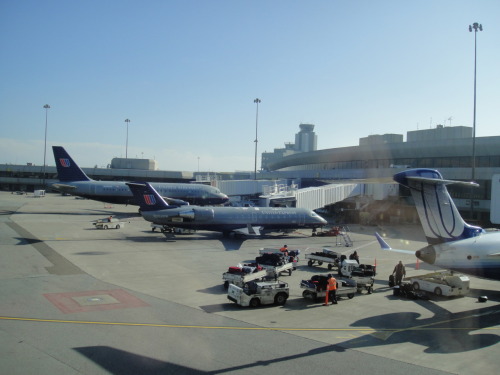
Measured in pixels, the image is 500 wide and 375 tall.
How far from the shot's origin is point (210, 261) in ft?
114

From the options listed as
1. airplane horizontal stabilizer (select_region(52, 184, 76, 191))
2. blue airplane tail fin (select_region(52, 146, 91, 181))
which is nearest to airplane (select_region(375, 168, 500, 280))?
airplane horizontal stabilizer (select_region(52, 184, 76, 191))

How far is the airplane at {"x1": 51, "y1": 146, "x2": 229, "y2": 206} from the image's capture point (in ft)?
221

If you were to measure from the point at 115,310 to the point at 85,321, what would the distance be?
6.55 ft

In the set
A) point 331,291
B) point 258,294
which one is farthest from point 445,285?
point 258,294

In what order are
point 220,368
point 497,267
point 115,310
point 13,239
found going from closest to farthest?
point 220,368
point 115,310
point 497,267
point 13,239

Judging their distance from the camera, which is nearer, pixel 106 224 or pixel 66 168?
pixel 106 224

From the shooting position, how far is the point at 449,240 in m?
22.8

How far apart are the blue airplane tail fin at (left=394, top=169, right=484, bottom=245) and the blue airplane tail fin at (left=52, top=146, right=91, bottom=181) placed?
60344mm

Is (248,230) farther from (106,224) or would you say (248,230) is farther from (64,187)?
(64,187)

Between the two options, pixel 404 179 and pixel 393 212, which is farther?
pixel 393 212

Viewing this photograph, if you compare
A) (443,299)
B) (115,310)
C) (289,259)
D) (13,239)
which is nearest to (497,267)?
(443,299)

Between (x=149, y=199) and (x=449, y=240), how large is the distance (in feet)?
105

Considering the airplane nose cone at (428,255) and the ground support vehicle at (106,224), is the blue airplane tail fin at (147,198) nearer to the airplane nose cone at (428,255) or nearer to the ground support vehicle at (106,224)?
the ground support vehicle at (106,224)

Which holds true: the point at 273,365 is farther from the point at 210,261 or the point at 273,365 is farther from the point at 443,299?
the point at 210,261
